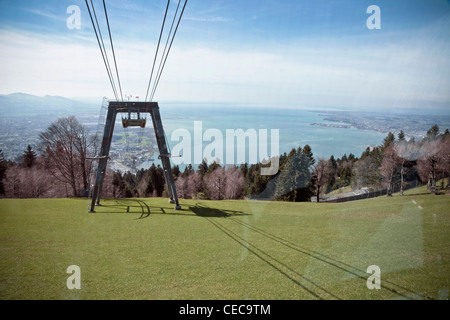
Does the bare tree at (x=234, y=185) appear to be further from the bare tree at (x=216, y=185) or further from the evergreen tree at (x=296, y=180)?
the evergreen tree at (x=296, y=180)

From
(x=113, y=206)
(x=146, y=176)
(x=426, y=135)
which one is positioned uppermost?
(x=426, y=135)

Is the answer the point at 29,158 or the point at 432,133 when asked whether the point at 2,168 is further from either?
the point at 432,133

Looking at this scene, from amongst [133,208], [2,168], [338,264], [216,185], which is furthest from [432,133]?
[2,168]

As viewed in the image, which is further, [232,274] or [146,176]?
[146,176]

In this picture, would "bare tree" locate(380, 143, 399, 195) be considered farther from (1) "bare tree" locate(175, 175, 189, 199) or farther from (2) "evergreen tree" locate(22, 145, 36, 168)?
(2) "evergreen tree" locate(22, 145, 36, 168)

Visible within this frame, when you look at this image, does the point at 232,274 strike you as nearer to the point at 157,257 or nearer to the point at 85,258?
the point at 157,257

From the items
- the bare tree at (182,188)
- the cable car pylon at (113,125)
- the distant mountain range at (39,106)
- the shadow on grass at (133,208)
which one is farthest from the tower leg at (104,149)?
the bare tree at (182,188)
